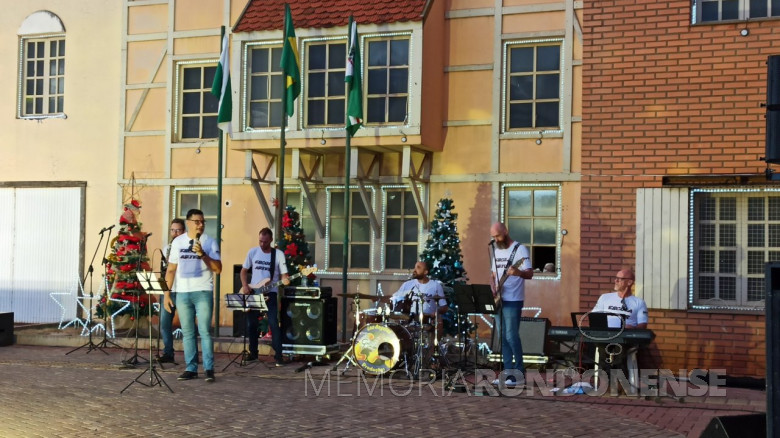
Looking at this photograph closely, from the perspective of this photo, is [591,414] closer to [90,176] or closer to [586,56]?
[586,56]

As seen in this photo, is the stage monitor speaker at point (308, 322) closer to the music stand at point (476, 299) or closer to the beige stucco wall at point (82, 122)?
the music stand at point (476, 299)

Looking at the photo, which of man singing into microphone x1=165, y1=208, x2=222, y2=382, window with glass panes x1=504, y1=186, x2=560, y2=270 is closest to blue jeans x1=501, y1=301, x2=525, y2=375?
man singing into microphone x1=165, y1=208, x2=222, y2=382

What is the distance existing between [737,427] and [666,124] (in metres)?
8.82

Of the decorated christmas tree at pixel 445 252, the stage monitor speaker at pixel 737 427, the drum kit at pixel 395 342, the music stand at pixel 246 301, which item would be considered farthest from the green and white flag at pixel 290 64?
the stage monitor speaker at pixel 737 427

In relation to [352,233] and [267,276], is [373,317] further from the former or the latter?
[352,233]

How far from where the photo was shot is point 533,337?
1304cm

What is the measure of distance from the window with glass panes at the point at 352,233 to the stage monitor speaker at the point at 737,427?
12.1 meters

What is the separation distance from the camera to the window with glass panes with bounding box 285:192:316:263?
18.2m

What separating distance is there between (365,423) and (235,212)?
1027 centimetres

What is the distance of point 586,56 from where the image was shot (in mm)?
14336

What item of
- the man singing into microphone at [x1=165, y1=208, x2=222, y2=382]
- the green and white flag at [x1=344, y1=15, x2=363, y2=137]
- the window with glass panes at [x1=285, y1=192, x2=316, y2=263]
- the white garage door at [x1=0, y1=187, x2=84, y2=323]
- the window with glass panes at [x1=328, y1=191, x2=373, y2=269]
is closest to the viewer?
the man singing into microphone at [x1=165, y1=208, x2=222, y2=382]

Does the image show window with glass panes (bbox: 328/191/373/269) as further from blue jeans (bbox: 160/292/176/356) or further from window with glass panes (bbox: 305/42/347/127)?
blue jeans (bbox: 160/292/176/356)

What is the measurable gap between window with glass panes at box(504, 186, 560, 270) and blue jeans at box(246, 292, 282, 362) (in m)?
4.73

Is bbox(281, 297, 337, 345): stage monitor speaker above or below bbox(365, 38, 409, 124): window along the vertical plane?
below
